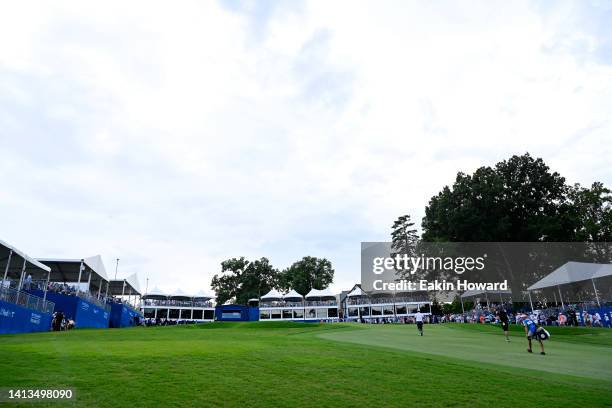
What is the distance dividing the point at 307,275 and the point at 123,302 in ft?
160

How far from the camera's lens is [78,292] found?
122 feet

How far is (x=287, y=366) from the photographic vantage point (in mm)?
10023

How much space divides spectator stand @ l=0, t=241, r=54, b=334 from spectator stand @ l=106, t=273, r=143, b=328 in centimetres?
1641

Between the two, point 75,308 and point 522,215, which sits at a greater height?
point 522,215

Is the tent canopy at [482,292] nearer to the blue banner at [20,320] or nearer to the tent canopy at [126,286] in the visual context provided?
the blue banner at [20,320]

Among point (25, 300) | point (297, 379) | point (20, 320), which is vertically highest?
point (25, 300)

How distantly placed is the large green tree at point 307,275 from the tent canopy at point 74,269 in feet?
165

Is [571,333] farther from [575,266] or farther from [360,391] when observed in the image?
[360,391]

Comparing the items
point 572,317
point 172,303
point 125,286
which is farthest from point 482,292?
point 172,303

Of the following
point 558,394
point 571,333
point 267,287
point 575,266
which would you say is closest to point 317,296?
point 267,287

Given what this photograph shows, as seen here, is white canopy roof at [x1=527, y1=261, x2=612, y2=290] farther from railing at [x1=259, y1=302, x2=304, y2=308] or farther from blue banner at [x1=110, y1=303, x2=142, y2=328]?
blue banner at [x1=110, y1=303, x2=142, y2=328]

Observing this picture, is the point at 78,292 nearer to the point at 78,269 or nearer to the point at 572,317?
the point at 78,269

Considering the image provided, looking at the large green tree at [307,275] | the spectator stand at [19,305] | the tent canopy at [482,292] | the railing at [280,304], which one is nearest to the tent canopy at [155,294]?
the railing at [280,304]

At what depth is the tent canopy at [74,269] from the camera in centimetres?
3995
